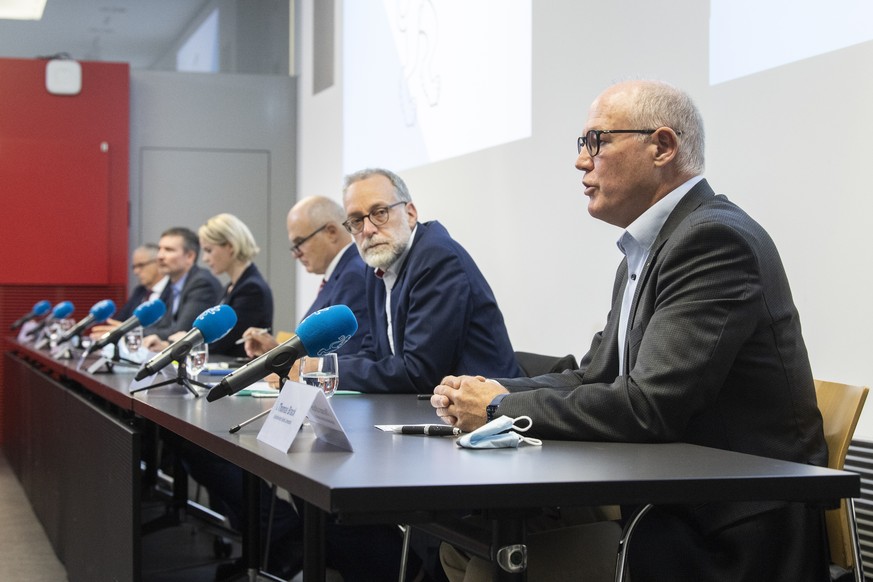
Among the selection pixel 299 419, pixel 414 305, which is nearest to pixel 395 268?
pixel 414 305

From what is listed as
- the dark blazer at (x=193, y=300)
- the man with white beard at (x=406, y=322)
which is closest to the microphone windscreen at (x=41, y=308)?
the dark blazer at (x=193, y=300)

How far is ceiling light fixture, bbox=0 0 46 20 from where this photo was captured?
8.14 meters

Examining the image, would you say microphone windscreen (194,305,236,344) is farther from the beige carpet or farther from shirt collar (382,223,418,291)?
the beige carpet

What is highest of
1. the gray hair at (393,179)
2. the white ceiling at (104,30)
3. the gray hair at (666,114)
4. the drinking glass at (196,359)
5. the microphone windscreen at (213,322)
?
the white ceiling at (104,30)

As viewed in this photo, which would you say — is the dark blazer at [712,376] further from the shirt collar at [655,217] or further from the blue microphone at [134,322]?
the blue microphone at [134,322]

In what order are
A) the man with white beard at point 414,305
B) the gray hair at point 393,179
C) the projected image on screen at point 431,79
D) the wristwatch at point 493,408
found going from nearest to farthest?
1. the wristwatch at point 493,408
2. the man with white beard at point 414,305
3. the gray hair at point 393,179
4. the projected image on screen at point 431,79

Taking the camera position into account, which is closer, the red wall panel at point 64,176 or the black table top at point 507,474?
the black table top at point 507,474

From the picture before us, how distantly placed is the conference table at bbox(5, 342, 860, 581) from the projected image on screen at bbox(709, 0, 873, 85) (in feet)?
5.03

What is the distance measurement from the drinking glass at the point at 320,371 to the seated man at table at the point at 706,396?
0.34m

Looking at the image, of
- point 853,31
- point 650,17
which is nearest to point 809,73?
point 853,31

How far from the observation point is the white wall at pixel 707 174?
9.12 ft

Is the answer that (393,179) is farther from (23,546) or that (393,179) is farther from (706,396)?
(23,546)

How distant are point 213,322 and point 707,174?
1.61 metres

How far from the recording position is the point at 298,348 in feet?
6.40
